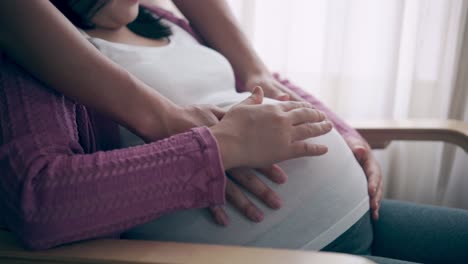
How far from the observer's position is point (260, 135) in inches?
27.0

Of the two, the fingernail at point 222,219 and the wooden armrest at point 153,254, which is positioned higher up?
the wooden armrest at point 153,254

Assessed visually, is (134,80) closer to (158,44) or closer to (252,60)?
(158,44)

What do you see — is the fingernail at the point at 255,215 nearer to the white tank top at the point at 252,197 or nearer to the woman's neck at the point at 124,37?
the white tank top at the point at 252,197

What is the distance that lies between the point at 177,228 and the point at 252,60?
0.55 m

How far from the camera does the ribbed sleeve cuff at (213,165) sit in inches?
24.6

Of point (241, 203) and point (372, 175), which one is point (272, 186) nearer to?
point (241, 203)

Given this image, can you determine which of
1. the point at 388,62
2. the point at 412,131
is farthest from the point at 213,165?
the point at 388,62

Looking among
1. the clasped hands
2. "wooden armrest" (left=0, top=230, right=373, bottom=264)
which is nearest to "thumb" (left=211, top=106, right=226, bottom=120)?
the clasped hands

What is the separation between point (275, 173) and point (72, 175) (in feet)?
1.08

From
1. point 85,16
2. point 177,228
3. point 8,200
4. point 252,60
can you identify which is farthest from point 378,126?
point 8,200

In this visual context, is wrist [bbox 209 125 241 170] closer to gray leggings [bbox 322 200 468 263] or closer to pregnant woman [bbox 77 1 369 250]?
pregnant woman [bbox 77 1 369 250]

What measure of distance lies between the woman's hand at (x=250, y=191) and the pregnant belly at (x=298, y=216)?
0.01m

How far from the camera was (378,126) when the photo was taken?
1.18 meters

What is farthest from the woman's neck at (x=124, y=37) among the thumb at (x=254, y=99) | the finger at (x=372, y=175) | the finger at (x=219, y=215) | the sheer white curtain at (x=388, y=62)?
the sheer white curtain at (x=388, y=62)
